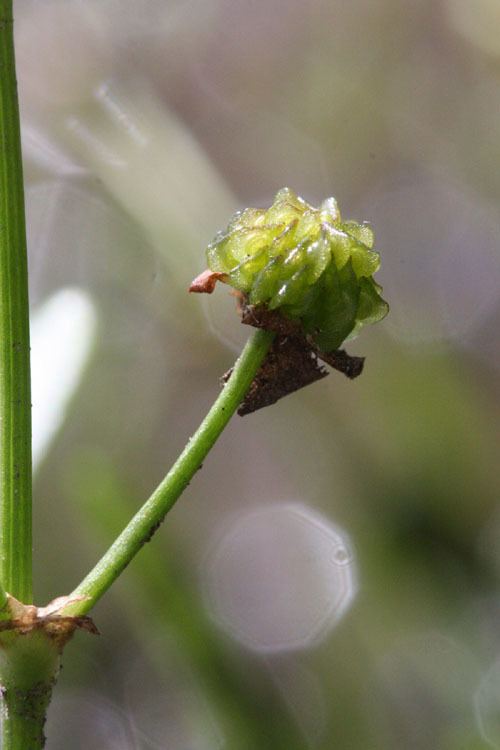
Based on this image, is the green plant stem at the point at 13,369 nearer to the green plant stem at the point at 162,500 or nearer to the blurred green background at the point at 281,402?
the green plant stem at the point at 162,500

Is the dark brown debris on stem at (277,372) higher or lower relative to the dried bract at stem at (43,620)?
higher

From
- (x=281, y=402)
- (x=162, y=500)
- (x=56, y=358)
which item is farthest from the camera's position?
(x=281, y=402)

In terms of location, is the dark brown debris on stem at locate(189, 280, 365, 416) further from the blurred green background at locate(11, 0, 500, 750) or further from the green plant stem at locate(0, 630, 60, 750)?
the blurred green background at locate(11, 0, 500, 750)

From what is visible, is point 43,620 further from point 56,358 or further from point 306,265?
point 56,358

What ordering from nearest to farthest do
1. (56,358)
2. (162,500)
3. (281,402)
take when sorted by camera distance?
(162,500) < (56,358) < (281,402)

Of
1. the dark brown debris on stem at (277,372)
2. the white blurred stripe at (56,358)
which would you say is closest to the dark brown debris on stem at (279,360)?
the dark brown debris on stem at (277,372)

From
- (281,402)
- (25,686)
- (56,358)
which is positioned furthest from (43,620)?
(281,402)

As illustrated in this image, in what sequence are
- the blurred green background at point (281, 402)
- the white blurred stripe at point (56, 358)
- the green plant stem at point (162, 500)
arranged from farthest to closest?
the blurred green background at point (281, 402) → the white blurred stripe at point (56, 358) → the green plant stem at point (162, 500)
